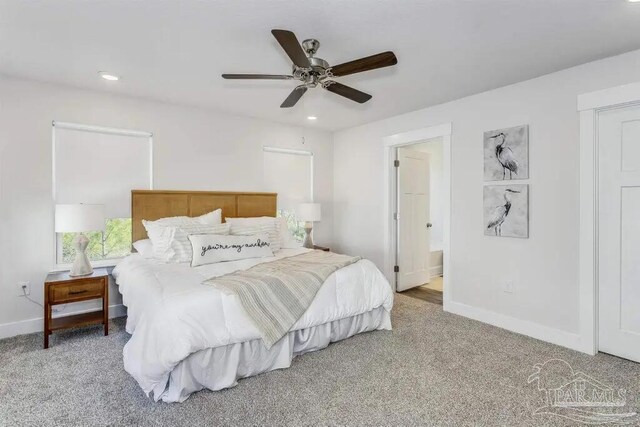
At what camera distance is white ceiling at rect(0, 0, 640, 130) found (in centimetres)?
202

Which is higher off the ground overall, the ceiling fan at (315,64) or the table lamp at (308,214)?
the ceiling fan at (315,64)

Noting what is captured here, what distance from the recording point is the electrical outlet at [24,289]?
3.18 meters

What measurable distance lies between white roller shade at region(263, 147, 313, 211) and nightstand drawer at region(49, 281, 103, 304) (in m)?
2.34

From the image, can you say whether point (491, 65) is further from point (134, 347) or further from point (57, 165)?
point (57, 165)

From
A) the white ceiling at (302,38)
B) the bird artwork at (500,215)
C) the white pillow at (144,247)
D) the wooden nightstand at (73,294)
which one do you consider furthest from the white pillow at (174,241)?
the bird artwork at (500,215)

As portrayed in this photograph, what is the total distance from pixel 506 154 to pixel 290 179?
9.27 ft

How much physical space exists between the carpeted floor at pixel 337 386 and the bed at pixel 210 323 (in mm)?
105

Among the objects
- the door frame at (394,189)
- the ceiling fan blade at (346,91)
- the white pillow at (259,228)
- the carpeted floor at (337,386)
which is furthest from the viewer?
the door frame at (394,189)

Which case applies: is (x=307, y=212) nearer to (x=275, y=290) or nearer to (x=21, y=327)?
(x=275, y=290)

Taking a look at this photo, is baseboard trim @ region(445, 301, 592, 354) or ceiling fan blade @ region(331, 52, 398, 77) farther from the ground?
ceiling fan blade @ region(331, 52, 398, 77)

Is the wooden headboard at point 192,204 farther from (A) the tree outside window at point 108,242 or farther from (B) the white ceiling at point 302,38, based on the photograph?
(B) the white ceiling at point 302,38

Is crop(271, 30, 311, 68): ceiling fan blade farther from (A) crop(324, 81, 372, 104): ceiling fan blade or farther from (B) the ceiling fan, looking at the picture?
(A) crop(324, 81, 372, 104): ceiling fan blade

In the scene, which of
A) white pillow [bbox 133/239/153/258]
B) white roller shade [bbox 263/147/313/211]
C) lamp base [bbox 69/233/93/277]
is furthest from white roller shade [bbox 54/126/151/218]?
white roller shade [bbox 263/147/313/211]

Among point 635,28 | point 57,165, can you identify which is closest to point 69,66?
point 57,165
